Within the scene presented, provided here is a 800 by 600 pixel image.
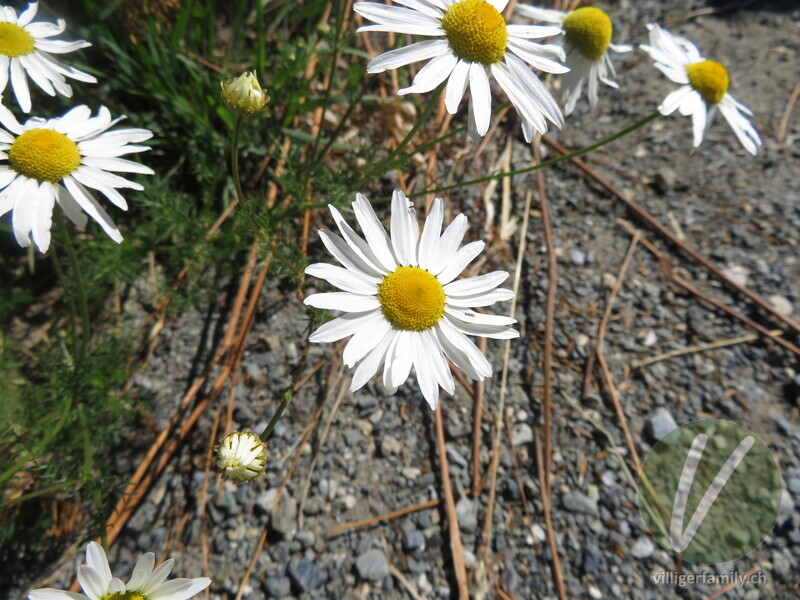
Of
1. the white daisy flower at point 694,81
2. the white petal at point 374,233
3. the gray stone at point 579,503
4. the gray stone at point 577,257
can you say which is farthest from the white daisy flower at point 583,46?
the gray stone at point 579,503

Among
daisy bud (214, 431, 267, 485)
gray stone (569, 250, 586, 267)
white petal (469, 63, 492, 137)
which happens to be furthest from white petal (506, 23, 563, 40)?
daisy bud (214, 431, 267, 485)

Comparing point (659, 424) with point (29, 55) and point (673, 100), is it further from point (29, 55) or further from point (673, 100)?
A: point (29, 55)

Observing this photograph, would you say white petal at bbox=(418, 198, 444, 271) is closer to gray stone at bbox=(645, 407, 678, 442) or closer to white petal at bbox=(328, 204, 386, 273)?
white petal at bbox=(328, 204, 386, 273)

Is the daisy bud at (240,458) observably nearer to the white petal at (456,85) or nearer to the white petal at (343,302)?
the white petal at (343,302)

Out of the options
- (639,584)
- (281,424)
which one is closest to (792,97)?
(639,584)

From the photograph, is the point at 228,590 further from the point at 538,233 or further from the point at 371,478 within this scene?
the point at 538,233

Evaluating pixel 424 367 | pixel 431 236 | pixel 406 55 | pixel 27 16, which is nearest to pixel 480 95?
pixel 406 55
